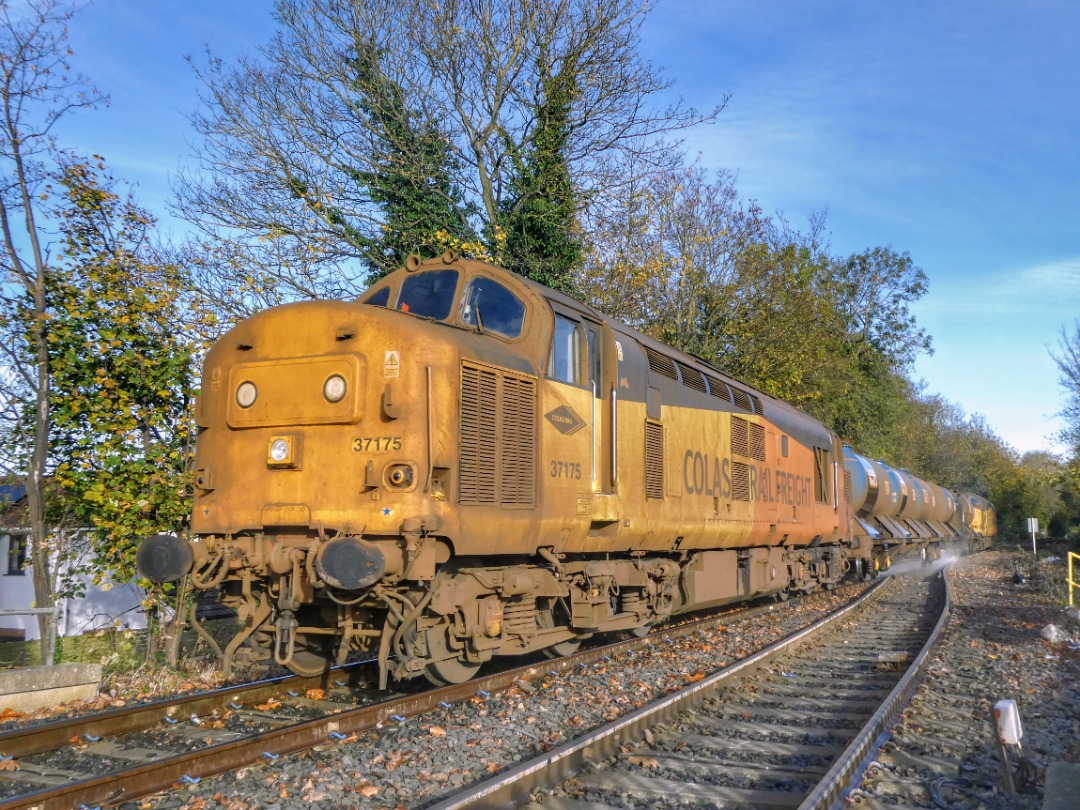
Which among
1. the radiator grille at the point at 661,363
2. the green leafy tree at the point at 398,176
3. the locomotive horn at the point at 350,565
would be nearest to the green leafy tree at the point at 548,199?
the green leafy tree at the point at 398,176

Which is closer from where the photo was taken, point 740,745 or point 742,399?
point 740,745

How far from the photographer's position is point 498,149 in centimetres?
1817

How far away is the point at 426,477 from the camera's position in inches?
248

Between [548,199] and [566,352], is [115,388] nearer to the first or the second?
[566,352]

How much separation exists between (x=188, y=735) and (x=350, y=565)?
185 cm

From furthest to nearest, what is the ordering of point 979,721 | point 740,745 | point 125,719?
point 979,721 → point 125,719 → point 740,745

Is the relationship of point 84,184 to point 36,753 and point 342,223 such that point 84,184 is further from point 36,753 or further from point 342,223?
point 342,223

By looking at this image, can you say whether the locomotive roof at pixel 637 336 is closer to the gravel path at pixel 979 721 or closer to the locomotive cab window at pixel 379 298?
the locomotive cab window at pixel 379 298

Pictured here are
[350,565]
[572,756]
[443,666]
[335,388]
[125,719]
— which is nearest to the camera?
[572,756]

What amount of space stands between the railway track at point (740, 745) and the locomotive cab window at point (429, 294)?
3.81 m


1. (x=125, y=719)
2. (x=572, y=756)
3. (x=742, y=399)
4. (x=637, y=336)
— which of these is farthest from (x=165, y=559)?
(x=742, y=399)

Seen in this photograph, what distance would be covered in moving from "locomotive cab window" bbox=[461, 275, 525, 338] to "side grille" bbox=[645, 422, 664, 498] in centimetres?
240

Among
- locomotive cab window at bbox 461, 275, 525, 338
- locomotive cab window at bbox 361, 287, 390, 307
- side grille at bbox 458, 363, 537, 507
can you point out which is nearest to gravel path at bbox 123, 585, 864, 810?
side grille at bbox 458, 363, 537, 507

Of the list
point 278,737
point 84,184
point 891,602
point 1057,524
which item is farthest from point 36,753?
point 1057,524
